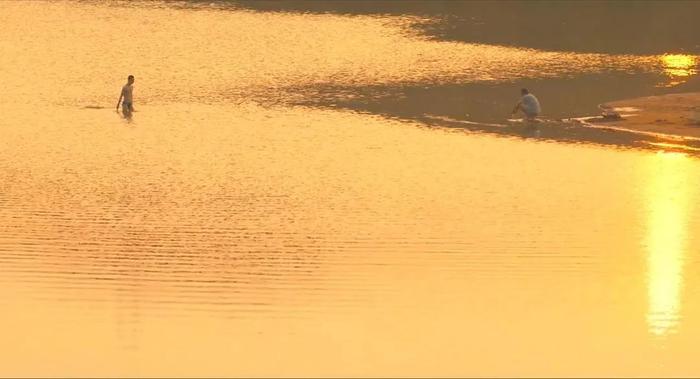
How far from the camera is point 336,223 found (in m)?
28.6

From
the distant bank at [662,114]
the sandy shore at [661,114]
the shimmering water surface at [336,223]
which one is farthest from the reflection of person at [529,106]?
the distant bank at [662,114]

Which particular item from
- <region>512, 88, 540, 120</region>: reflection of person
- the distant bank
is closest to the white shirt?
<region>512, 88, 540, 120</region>: reflection of person

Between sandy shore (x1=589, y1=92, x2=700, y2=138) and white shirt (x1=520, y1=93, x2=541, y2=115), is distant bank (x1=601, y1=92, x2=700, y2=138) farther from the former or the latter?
white shirt (x1=520, y1=93, x2=541, y2=115)

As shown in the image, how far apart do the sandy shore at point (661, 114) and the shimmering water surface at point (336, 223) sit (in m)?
1.40

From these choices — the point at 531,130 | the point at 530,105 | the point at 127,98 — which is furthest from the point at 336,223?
the point at 127,98

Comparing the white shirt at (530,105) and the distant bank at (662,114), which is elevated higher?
the white shirt at (530,105)

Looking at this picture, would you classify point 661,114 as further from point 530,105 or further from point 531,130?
point 531,130

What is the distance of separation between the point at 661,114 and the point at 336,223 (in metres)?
17.1

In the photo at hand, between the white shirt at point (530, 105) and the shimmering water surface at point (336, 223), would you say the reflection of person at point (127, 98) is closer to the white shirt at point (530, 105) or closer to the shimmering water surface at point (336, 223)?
the shimmering water surface at point (336, 223)

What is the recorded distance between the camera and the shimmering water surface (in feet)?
67.5

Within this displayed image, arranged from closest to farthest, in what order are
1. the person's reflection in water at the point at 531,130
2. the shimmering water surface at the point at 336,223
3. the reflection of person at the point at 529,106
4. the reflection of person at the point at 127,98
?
1. the shimmering water surface at the point at 336,223
2. the person's reflection in water at the point at 531,130
3. the reflection of person at the point at 529,106
4. the reflection of person at the point at 127,98

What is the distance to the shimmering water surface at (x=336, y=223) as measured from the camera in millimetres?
20562

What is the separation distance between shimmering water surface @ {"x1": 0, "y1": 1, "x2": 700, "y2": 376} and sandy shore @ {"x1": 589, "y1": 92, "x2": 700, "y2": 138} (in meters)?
1.40

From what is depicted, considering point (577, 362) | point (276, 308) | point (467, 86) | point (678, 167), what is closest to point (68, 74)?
point (467, 86)
